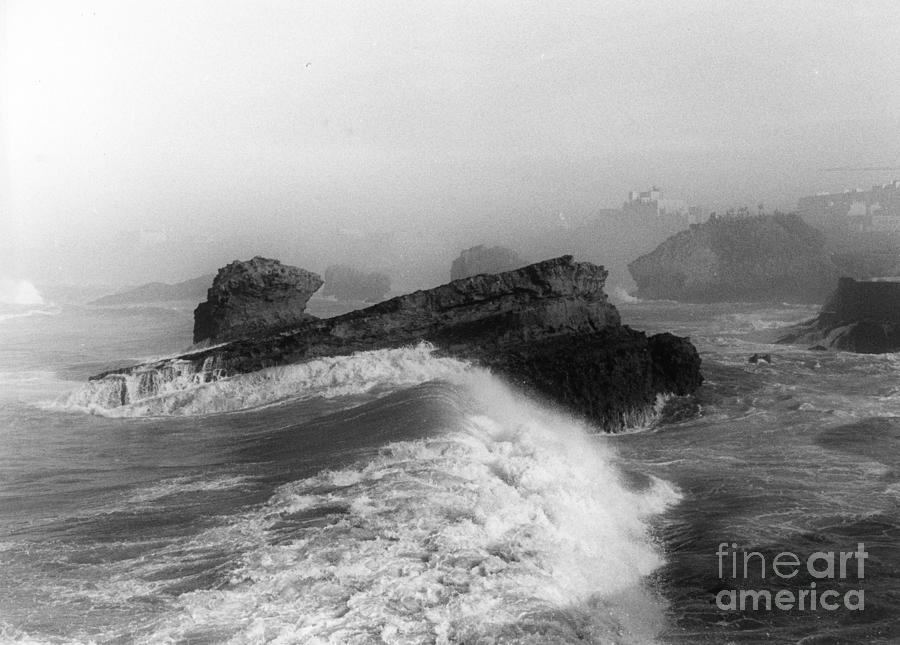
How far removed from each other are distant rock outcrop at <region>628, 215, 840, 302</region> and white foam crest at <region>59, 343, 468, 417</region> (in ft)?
171

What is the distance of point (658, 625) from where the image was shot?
6324 millimetres

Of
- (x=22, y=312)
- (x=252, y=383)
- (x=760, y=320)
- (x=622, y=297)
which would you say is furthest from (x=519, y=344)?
(x=622, y=297)

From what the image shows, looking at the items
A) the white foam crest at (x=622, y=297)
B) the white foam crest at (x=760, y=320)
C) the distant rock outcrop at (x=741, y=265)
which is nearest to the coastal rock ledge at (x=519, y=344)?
the white foam crest at (x=760, y=320)

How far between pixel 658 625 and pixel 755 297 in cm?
6338

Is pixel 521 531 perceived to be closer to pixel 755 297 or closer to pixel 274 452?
pixel 274 452

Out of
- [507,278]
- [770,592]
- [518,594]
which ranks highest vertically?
[507,278]

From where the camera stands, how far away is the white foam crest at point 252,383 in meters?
17.2

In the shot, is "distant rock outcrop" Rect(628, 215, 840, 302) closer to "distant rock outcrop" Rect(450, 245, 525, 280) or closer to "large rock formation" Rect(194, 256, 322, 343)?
"distant rock outcrop" Rect(450, 245, 525, 280)

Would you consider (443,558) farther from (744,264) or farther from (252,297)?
(744,264)

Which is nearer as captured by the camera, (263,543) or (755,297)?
(263,543)

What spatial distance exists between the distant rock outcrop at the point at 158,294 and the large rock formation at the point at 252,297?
45.2 metres

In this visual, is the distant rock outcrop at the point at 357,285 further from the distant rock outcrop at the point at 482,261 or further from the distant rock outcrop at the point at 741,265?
the distant rock outcrop at the point at 741,265

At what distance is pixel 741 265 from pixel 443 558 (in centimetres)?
6845

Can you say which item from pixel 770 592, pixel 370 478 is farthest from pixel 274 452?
pixel 770 592
